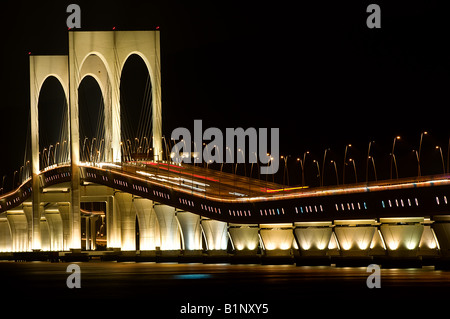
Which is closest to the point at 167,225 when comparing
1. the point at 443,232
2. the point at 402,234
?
the point at 402,234

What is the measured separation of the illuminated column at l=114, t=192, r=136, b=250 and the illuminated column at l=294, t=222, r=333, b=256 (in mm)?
24540

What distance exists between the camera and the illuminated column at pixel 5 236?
395ft

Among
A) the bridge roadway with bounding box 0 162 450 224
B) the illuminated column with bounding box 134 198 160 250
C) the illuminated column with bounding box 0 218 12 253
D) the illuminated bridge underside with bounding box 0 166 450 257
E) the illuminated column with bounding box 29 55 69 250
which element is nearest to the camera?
the bridge roadway with bounding box 0 162 450 224

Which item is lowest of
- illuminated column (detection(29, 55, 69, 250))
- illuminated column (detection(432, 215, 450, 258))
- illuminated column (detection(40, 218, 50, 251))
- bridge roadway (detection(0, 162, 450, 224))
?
illuminated column (detection(40, 218, 50, 251))

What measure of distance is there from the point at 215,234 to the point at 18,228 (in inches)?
1927

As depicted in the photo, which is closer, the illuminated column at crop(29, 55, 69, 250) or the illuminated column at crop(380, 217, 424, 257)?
the illuminated column at crop(380, 217, 424, 257)

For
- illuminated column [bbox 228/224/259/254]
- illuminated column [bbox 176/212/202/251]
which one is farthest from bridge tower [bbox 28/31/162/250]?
illuminated column [bbox 228/224/259/254]

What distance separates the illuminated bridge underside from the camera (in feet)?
172

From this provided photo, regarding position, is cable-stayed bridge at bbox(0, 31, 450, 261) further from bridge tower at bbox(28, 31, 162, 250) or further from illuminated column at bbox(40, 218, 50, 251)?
illuminated column at bbox(40, 218, 50, 251)

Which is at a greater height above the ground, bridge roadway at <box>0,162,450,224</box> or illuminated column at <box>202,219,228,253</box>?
bridge roadway at <box>0,162,450,224</box>

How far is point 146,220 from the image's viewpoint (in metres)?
82.6

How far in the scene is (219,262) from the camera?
66.4 metres

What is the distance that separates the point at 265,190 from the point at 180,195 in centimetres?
689
